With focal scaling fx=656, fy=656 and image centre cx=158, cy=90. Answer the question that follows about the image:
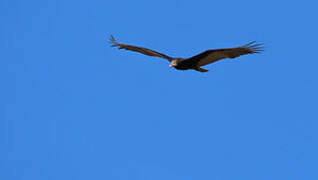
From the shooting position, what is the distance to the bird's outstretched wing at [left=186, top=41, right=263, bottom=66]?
2008 cm

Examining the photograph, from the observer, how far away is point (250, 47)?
789 inches

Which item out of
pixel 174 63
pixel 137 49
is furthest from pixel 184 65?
pixel 137 49

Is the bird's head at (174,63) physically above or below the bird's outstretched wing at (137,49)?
below

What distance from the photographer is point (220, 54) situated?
2086cm

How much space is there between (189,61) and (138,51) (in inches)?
134

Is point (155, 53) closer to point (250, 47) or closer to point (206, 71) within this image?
point (206, 71)

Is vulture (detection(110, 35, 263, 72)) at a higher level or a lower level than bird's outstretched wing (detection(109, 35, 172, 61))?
lower

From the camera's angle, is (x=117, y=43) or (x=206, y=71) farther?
(x=117, y=43)

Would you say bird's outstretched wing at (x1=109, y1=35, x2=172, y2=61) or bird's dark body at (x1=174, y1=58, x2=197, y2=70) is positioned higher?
bird's outstretched wing at (x1=109, y1=35, x2=172, y2=61)

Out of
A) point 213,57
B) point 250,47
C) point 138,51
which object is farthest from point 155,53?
point 250,47

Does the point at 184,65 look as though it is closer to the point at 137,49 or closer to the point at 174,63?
the point at 174,63

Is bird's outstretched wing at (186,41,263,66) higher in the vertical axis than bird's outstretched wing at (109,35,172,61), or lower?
lower

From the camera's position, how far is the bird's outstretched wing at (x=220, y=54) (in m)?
20.1

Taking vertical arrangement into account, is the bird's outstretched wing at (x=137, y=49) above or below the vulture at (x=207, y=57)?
above
